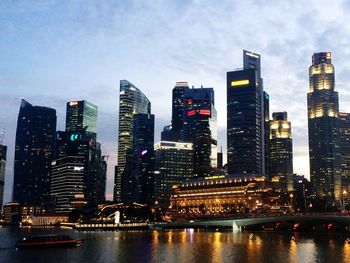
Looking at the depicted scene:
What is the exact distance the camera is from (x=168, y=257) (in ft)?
305

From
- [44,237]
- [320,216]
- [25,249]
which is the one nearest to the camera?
[25,249]

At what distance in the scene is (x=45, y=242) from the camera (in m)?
117

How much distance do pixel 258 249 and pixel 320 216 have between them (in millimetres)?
41769

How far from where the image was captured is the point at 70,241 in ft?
391

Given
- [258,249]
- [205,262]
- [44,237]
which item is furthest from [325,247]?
[44,237]

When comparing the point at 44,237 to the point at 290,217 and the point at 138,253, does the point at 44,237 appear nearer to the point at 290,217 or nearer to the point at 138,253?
the point at 138,253

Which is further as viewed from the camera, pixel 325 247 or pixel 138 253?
pixel 325 247

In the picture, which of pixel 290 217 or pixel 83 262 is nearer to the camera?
pixel 83 262

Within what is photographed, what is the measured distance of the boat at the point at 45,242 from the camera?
11489cm

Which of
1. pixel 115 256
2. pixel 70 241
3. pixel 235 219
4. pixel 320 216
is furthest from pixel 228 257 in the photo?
pixel 235 219

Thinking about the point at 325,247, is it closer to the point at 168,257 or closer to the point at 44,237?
the point at 168,257

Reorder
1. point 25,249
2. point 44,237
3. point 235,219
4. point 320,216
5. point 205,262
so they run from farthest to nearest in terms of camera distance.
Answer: point 235,219 < point 320,216 < point 44,237 < point 25,249 < point 205,262

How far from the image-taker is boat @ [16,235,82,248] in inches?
4523

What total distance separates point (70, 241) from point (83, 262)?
35.1 m
